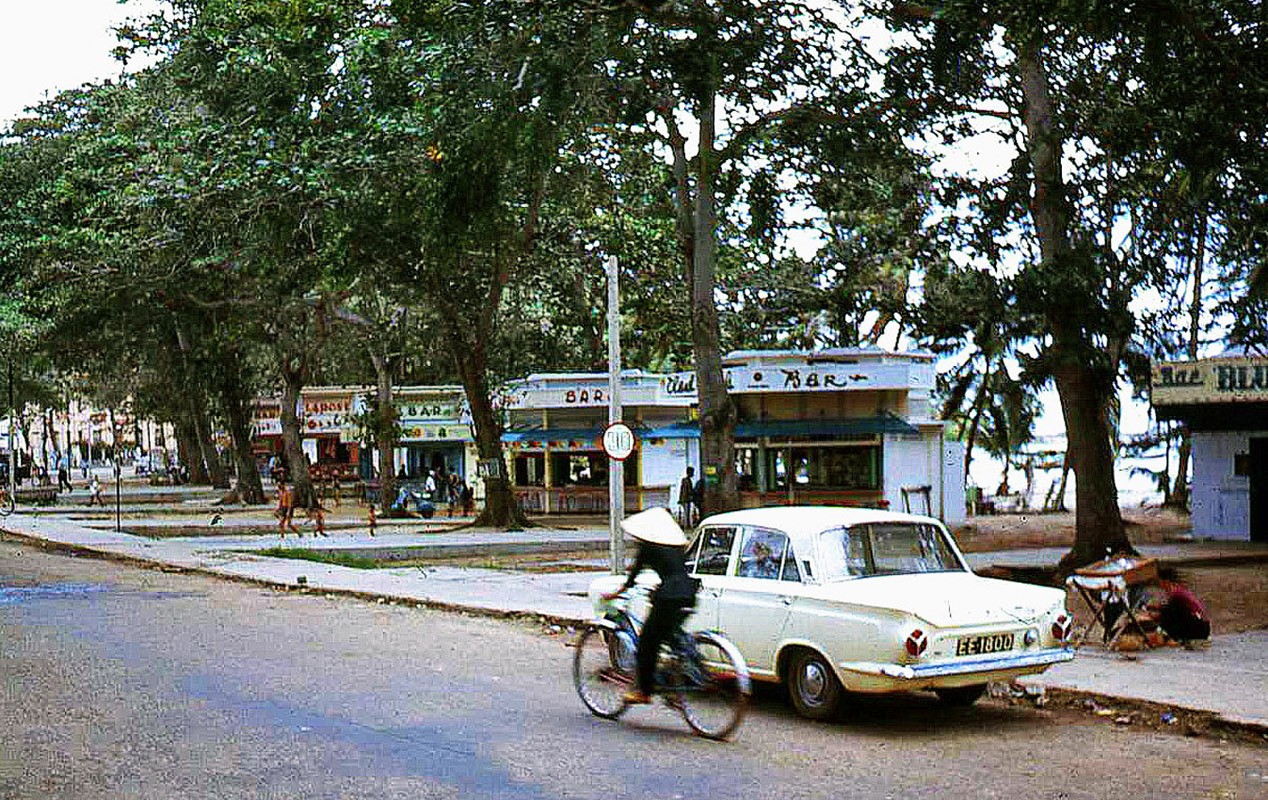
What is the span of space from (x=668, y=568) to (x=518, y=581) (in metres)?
12.3

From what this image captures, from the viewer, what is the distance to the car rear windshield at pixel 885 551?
1063 cm

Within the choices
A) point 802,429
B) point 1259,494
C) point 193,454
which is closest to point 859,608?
point 1259,494

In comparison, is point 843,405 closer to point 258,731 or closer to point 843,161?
point 843,161

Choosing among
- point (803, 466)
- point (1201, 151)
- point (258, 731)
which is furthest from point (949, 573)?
point (803, 466)

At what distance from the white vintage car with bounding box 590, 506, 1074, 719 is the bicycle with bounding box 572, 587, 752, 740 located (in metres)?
0.59

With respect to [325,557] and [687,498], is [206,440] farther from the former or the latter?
[325,557]

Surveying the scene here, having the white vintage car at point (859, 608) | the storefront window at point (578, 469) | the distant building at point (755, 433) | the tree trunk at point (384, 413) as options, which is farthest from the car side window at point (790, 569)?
the storefront window at point (578, 469)

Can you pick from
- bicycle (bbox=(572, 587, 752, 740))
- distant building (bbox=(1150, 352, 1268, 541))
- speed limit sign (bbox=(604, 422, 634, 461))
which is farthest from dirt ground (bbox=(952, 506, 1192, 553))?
bicycle (bbox=(572, 587, 752, 740))

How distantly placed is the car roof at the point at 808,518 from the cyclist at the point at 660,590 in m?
1.35

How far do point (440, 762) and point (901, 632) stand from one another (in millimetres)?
3119

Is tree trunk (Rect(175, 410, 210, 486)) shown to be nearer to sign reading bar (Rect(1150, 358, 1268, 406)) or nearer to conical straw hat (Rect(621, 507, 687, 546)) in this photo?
sign reading bar (Rect(1150, 358, 1268, 406))

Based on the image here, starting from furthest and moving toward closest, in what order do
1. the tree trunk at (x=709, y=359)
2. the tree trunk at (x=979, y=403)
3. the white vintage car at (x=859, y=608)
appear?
the tree trunk at (x=979, y=403) → the tree trunk at (x=709, y=359) → the white vintage car at (x=859, y=608)

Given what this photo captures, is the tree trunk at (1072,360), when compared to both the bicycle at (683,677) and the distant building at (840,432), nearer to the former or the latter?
the bicycle at (683,677)

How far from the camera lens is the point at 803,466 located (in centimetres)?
3897
